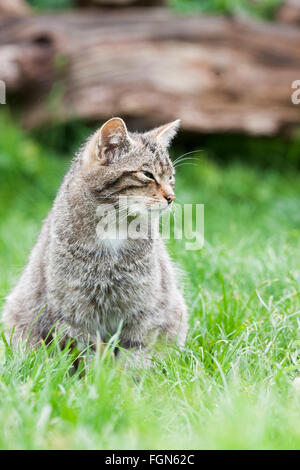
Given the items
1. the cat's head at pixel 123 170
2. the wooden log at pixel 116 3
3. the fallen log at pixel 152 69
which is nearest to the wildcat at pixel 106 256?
the cat's head at pixel 123 170

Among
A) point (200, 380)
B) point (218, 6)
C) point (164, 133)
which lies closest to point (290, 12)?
point (218, 6)

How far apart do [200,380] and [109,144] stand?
1.18 m

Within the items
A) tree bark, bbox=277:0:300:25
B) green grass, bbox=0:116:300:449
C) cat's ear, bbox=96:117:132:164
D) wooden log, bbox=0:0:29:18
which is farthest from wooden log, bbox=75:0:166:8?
cat's ear, bbox=96:117:132:164

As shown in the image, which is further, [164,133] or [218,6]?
[218,6]

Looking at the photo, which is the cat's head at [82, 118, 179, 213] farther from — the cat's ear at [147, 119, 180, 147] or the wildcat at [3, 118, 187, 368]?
the cat's ear at [147, 119, 180, 147]

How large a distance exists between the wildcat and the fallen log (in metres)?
3.73

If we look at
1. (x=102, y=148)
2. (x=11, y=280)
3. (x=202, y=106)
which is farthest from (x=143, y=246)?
(x=202, y=106)

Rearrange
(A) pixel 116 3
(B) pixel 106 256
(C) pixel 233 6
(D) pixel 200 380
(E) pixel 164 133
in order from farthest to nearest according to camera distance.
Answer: (C) pixel 233 6
(A) pixel 116 3
(E) pixel 164 133
(B) pixel 106 256
(D) pixel 200 380

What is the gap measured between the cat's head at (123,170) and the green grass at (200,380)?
71 cm

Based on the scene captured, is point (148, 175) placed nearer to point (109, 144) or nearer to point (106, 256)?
point (109, 144)

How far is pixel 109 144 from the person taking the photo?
9.07ft

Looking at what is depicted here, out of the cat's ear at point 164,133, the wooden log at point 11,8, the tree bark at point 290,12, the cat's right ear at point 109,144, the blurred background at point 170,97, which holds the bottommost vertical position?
the cat's right ear at point 109,144

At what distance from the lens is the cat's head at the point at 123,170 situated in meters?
2.72

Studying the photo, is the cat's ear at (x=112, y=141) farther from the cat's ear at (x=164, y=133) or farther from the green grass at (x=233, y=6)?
the green grass at (x=233, y=6)
